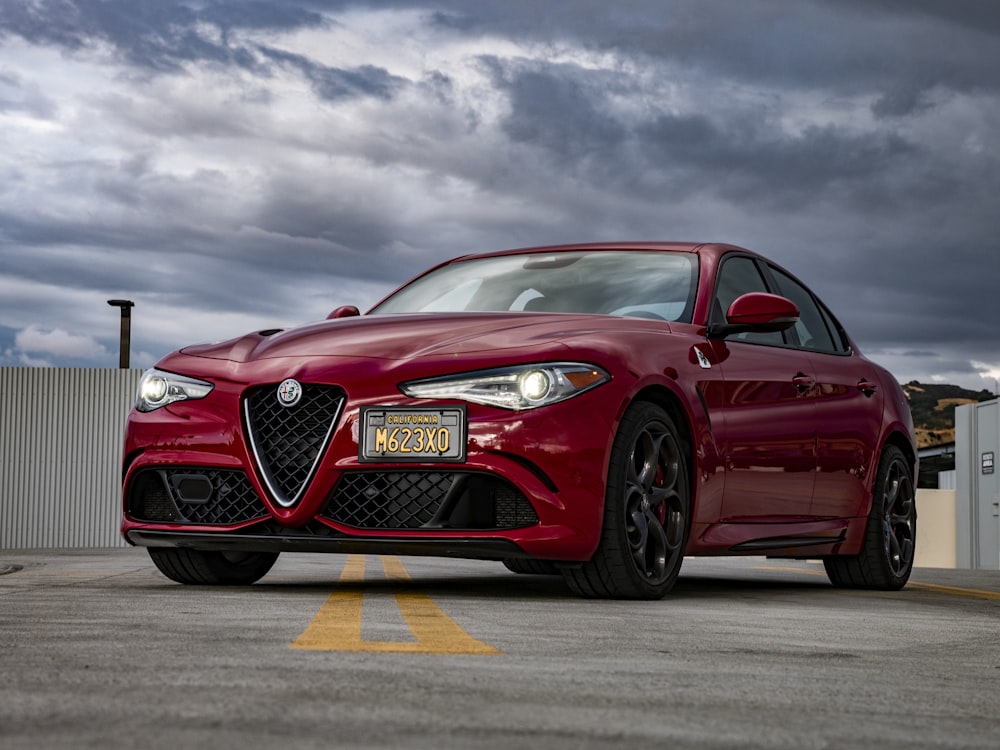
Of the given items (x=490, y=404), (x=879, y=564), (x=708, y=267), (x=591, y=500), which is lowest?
(x=879, y=564)

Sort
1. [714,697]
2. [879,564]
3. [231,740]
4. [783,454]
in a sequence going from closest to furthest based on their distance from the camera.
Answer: [231,740] → [714,697] → [783,454] → [879,564]

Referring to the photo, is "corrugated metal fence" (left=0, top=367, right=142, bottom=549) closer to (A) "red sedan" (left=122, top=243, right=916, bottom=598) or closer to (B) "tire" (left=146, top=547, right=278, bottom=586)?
(B) "tire" (left=146, top=547, right=278, bottom=586)

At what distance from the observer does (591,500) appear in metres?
5.50

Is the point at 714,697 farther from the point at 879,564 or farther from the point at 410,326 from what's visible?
the point at 879,564

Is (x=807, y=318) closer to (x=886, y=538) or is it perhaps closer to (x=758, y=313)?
(x=886, y=538)

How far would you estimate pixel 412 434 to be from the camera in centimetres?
553

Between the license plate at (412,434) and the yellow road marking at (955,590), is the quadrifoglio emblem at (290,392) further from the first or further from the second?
the yellow road marking at (955,590)

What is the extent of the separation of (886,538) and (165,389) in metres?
3.97

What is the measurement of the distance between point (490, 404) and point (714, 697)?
9.09ft

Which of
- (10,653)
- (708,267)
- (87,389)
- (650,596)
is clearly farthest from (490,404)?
(87,389)

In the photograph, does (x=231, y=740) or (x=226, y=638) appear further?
(x=226, y=638)

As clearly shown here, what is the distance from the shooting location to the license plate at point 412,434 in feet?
18.0

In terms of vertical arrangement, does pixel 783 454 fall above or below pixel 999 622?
above

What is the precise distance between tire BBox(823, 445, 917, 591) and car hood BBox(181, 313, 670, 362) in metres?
2.35
